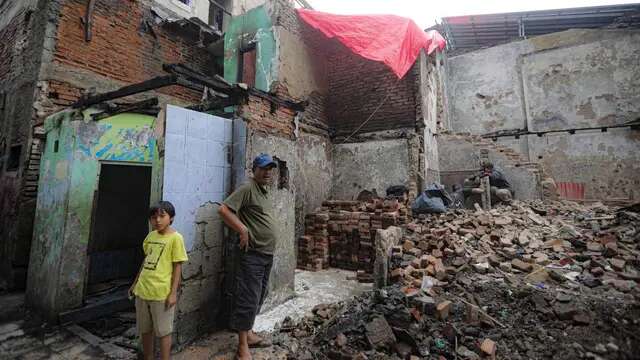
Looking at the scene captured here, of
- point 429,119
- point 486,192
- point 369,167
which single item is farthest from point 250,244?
point 429,119

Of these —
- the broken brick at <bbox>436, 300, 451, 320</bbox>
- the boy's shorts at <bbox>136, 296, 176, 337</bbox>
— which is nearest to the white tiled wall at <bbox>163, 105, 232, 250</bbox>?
the boy's shorts at <bbox>136, 296, 176, 337</bbox>

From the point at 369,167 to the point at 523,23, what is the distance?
11.9 meters

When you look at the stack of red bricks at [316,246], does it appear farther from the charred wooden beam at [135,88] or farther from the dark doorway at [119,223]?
the charred wooden beam at [135,88]

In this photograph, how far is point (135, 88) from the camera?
11.6 ft

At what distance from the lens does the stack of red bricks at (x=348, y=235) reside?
5.63 meters

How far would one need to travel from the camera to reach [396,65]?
21.0 feet

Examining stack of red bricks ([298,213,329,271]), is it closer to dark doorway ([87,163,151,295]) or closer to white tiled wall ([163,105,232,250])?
white tiled wall ([163,105,232,250])

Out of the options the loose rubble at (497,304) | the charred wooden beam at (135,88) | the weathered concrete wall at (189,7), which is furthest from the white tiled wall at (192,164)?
the weathered concrete wall at (189,7)

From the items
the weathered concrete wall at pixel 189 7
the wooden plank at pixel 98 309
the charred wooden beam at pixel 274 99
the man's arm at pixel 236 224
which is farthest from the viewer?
the weathered concrete wall at pixel 189 7

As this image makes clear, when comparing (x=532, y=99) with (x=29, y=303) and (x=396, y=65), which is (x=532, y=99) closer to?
(x=396, y=65)

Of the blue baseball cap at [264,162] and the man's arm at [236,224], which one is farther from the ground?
the blue baseball cap at [264,162]

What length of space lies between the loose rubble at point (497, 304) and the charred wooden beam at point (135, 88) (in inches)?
120

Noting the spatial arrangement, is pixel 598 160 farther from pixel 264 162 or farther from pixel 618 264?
pixel 264 162

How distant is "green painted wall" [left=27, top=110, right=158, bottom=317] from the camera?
3.91 m
